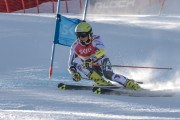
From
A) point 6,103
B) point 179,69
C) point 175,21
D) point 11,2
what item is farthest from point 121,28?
point 6,103

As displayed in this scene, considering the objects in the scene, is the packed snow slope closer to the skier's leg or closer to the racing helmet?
the skier's leg

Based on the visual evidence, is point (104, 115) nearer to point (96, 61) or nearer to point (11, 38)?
point (96, 61)

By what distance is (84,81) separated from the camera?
344 inches

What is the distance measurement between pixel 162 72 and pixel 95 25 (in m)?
6.08

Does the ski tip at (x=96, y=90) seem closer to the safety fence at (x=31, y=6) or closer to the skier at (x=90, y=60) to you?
the skier at (x=90, y=60)

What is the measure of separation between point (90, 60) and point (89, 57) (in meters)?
0.05

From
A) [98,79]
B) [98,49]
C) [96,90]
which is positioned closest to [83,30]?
[98,49]

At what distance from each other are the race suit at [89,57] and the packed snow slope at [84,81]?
515mm

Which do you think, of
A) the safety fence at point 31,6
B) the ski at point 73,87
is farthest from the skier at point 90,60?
the safety fence at point 31,6

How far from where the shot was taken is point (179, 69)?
990cm

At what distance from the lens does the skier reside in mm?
7711

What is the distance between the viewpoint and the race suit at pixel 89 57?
25.6 ft

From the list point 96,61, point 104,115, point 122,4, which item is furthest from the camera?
point 122,4

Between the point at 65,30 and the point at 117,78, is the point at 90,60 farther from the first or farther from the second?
the point at 65,30
